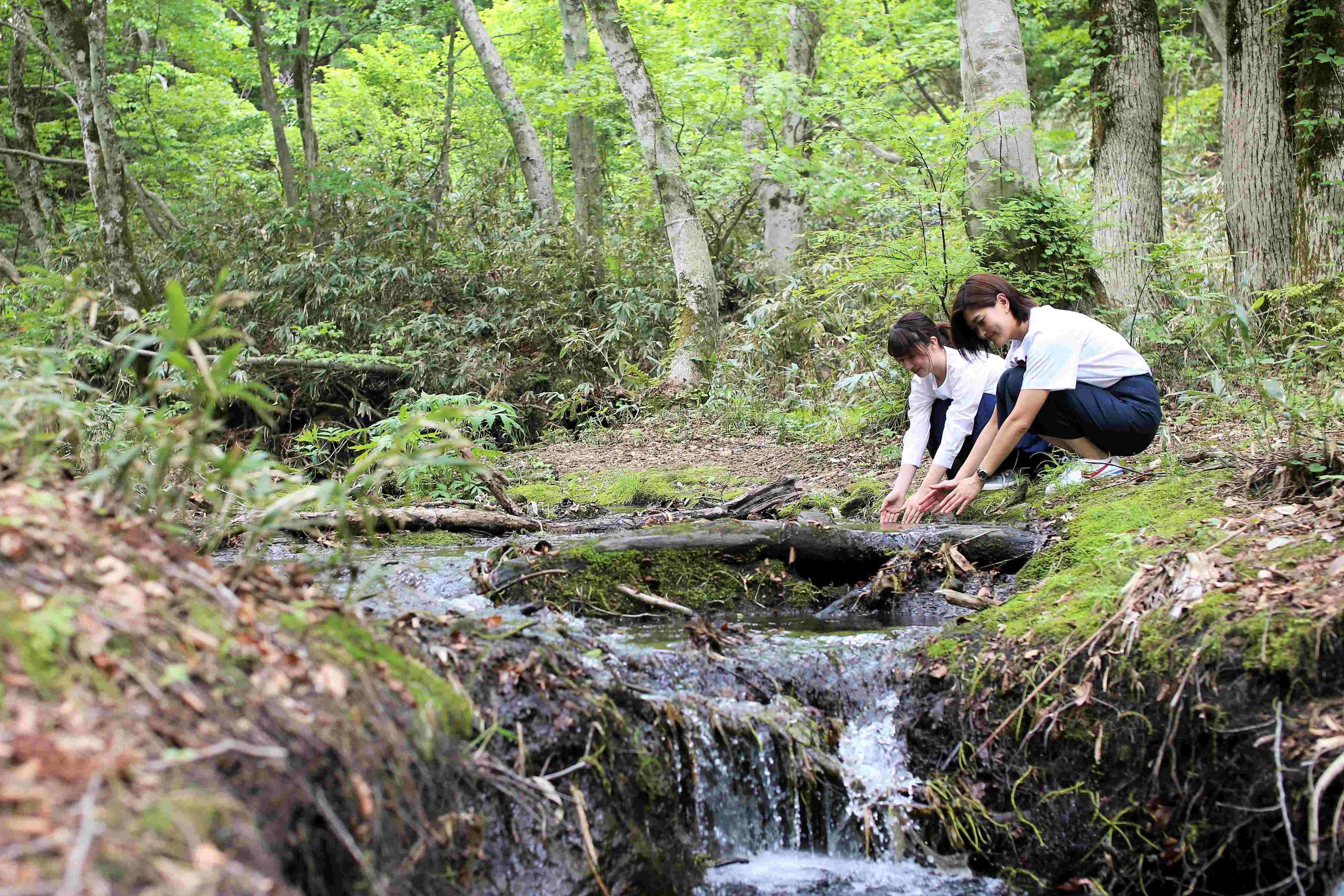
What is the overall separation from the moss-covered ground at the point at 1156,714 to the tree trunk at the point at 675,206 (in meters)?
8.33

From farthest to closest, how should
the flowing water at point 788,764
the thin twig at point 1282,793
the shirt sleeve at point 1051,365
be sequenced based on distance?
the shirt sleeve at point 1051,365 < the flowing water at point 788,764 < the thin twig at point 1282,793

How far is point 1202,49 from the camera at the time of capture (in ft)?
56.0

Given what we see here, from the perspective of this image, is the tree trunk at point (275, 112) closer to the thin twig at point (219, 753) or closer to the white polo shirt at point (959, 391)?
the white polo shirt at point (959, 391)

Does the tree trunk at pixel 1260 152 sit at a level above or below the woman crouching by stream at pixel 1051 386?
above

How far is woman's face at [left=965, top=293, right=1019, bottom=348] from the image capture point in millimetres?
5230

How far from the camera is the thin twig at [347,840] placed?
1.96m

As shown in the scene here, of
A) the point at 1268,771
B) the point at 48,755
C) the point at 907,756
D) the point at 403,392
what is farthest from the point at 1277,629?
the point at 403,392

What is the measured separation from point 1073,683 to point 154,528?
2.76 metres

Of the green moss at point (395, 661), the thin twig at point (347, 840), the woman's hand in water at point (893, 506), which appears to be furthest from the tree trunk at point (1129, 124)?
the thin twig at point (347, 840)

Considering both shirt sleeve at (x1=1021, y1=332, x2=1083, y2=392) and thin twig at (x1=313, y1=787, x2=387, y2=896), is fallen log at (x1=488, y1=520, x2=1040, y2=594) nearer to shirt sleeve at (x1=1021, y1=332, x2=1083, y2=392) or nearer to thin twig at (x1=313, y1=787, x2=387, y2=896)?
shirt sleeve at (x1=1021, y1=332, x2=1083, y2=392)

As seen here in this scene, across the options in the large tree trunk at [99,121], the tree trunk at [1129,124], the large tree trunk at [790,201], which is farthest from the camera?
the large tree trunk at [790,201]

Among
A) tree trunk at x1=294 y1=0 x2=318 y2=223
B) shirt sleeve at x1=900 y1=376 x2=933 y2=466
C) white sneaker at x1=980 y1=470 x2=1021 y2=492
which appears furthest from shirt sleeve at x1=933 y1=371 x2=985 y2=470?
tree trunk at x1=294 y1=0 x2=318 y2=223

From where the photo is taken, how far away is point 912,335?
566 cm

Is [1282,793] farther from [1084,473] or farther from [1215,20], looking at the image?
[1215,20]
